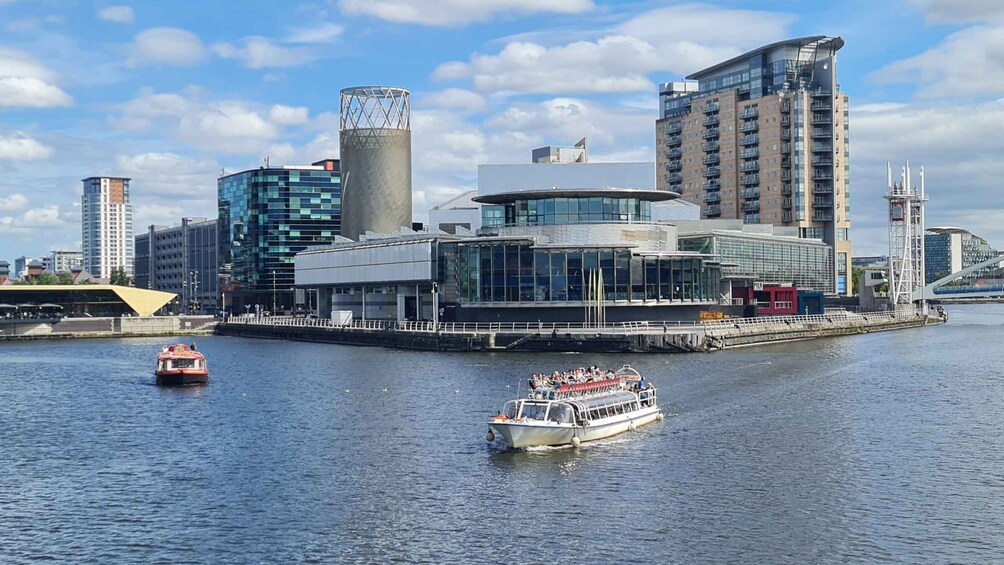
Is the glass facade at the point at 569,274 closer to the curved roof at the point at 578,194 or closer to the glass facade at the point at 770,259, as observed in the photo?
the curved roof at the point at 578,194

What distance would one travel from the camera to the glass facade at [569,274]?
126 meters

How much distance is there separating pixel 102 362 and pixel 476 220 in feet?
240

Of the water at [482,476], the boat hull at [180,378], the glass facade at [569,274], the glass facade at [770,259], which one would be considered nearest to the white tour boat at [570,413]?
the water at [482,476]

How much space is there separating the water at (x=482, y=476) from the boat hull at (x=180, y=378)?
7.75 feet

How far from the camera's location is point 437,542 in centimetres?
4122

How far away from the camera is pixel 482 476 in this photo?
51.6 meters

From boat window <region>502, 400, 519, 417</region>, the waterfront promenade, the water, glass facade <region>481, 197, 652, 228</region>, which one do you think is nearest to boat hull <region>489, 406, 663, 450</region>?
the water

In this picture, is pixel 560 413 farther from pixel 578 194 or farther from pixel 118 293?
pixel 118 293

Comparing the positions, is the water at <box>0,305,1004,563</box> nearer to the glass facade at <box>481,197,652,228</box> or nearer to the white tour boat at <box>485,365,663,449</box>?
the white tour boat at <box>485,365,663,449</box>

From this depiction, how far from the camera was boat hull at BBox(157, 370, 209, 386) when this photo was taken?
92312 mm

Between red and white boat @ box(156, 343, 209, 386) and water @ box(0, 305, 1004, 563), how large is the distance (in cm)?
244

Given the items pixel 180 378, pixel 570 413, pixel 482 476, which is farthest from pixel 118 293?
pixel 482 476

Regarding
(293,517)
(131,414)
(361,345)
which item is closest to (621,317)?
(361,345)

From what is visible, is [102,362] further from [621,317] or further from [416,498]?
[416,498]
